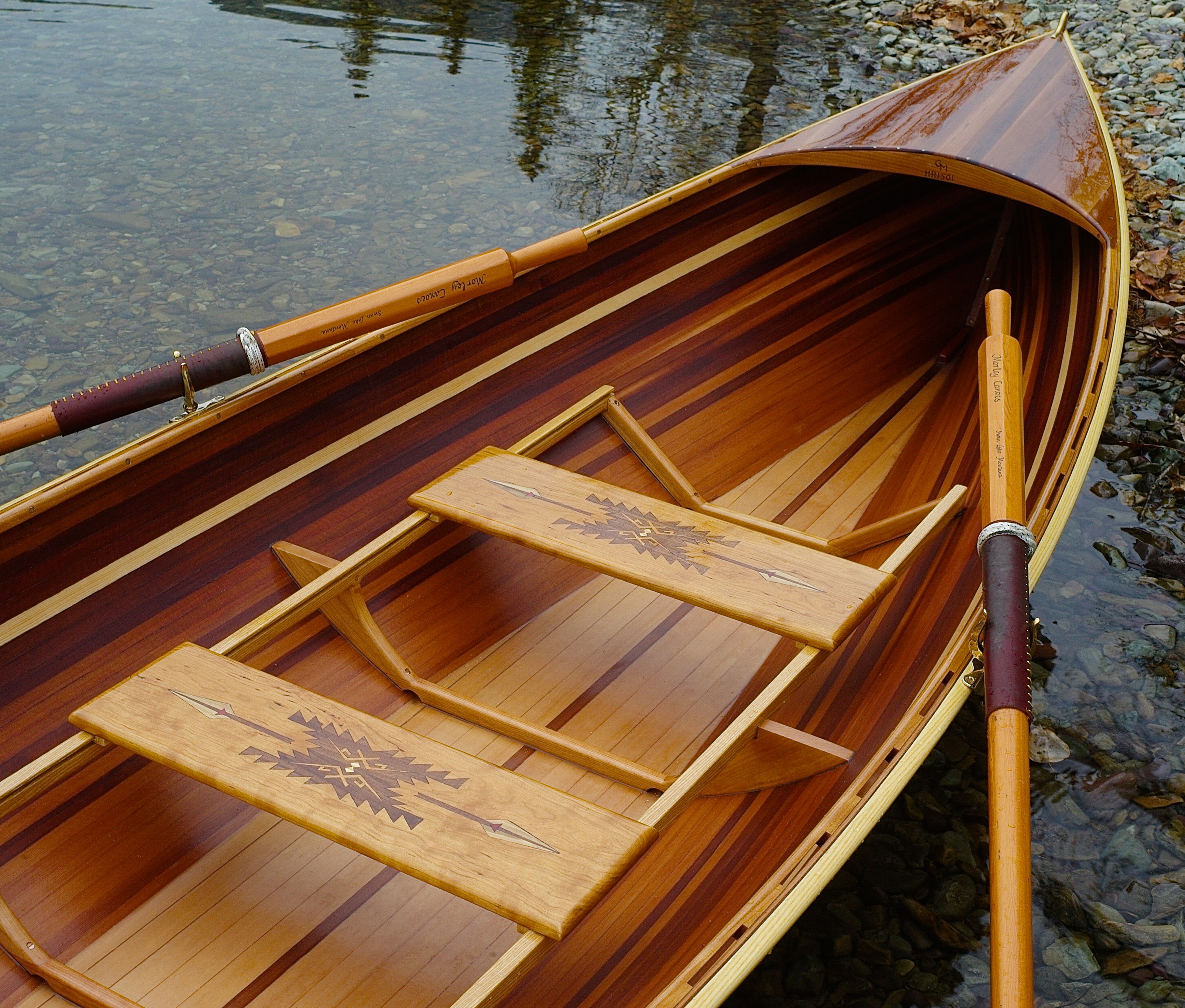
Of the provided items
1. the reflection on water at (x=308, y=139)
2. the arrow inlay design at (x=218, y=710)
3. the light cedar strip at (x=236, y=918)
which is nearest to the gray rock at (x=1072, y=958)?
the light cedar strip at (x=236, y=918)

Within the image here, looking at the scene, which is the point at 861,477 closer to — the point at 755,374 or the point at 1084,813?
the point at 755,374

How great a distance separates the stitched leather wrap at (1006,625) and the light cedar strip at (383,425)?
5.08 ft

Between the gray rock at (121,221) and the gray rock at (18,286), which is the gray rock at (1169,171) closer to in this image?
the gray rock at (121,221)

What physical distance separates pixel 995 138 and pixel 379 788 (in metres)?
2.88

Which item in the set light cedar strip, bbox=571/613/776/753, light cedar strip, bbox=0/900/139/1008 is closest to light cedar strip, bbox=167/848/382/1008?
light cedar strip, bbox=0/900/139/1008

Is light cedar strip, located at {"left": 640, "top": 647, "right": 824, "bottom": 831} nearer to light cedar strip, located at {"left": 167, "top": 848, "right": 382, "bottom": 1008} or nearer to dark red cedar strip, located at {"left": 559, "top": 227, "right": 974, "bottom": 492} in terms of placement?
light cedar strip, located at {"left": 167, "top": 848, "right": 382, "bottom": 1008}

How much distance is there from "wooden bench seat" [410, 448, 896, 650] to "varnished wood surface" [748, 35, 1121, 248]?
153cm

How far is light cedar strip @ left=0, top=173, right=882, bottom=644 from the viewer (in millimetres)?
2309

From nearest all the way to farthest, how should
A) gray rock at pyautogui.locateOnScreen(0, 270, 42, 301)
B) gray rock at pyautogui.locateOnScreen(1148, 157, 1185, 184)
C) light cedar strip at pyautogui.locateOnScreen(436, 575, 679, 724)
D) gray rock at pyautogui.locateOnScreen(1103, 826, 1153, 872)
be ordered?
light cedar strip at pyautogui.locateOnScreen(436, 575, 679, 724) → gray rock at pyautogui.locateOnScreen(1103, 826, 1153, 872) → gray rock at pyautogui.locateOnScreen(0, 270, 42, 301) → gray rock at pyautogui.locateOnScreen(1148, 157, 1185, 184)

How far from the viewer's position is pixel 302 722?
6.95ft

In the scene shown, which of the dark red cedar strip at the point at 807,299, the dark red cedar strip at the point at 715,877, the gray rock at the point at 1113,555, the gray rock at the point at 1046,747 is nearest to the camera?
the dark red cedar strip at the point at 715,877

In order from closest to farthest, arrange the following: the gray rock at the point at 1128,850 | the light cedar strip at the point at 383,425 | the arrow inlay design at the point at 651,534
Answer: the light cedar strip at the point at 383,425 < the arrow inlay design at the point at 651,534 < the gray rock at the point at 1128,850

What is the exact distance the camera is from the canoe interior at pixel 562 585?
216cm

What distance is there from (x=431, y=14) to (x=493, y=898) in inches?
378
